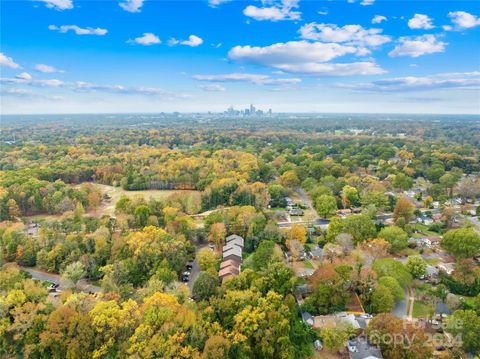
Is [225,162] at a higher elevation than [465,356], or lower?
higher

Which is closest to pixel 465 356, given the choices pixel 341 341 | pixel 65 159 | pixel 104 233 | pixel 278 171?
pixel 341 341

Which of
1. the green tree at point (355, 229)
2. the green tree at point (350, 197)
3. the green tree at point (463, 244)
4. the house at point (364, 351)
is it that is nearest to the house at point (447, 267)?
the green tree at point (463, 244)

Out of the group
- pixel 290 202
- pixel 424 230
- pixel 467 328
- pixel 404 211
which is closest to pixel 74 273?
pixel 467 328

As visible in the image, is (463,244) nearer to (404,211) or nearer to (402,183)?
(404,211)

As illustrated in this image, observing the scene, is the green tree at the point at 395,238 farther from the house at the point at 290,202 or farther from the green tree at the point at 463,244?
the house at the point at 290,202

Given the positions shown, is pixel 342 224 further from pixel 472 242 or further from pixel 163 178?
pixel 163 178

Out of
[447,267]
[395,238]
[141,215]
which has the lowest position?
[447,267]

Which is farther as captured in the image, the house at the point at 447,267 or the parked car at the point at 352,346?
the house at the point at 447,267
